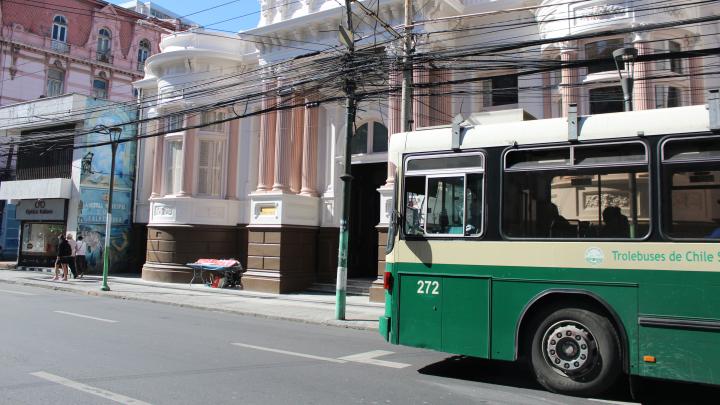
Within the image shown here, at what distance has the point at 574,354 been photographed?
617 centimetres

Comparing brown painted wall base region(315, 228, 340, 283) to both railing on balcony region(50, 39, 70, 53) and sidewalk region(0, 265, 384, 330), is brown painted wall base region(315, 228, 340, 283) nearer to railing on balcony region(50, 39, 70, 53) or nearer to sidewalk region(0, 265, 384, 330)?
sidewalk region(0, 265, 384, 330)

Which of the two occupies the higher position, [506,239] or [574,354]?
[506,239]

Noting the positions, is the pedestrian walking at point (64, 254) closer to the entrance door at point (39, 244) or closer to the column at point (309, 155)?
the entrance door at point (39, 244)

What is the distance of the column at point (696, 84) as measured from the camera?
45.8 feet

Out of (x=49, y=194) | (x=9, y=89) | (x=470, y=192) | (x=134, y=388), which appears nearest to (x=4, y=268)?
(x=49, y=194)

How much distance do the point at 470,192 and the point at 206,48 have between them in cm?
1749

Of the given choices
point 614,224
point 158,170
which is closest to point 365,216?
point 158,170

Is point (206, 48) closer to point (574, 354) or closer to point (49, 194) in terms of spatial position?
point (49, 194)

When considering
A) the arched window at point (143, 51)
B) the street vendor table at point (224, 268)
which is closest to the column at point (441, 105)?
the street vendor table at point (224, 268)

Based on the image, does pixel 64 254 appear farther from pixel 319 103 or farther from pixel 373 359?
pixel 373 359

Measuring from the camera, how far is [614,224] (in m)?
6.12

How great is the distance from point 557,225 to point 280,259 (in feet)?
42.7

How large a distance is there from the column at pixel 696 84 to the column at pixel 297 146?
11.6 meters

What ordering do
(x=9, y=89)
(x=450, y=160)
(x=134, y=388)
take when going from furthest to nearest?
(x=9, y=89) < (x=450, y=160) < (x=134, y=388)
